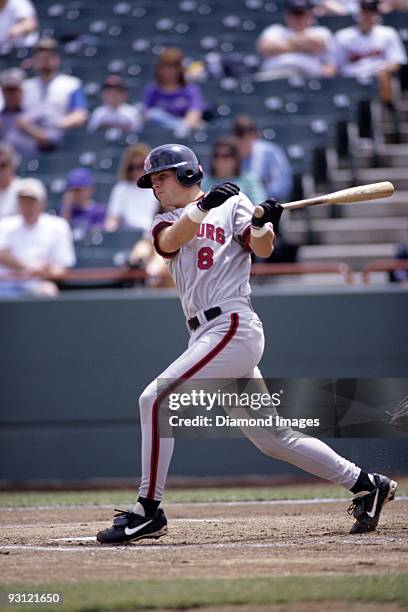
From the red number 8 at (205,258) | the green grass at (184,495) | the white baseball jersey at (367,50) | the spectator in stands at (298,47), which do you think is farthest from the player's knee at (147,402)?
the spectator in stands at (298,47)

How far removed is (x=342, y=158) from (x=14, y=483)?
14.2 feet

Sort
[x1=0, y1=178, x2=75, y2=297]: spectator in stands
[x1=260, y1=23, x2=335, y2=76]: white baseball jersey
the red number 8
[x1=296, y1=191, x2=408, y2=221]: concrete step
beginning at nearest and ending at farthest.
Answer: the red number 8 < [x1=0, y1=178, x2=75, y2=297]: spectator in stands < [x1=296, y1=191, x2=408, y2=221]: concrete step < [x1=260, y1=23, x2=335, y2=76]: white baseball jersey

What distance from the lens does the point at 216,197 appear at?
4641mm

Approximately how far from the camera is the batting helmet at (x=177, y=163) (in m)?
4.98

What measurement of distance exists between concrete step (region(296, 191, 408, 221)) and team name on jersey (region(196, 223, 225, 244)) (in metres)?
5.22

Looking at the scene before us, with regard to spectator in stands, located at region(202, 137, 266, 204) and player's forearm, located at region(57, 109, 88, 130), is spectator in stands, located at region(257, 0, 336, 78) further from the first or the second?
spectator in stands, located at region(202, 137, 266, 204)

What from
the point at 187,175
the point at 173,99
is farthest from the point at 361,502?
the point at 173,99

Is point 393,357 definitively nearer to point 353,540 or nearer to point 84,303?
point 84,303

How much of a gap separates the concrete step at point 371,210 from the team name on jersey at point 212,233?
522 centimetres

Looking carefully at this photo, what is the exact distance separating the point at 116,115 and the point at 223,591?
8.06m

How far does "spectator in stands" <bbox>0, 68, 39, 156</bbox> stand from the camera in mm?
10992

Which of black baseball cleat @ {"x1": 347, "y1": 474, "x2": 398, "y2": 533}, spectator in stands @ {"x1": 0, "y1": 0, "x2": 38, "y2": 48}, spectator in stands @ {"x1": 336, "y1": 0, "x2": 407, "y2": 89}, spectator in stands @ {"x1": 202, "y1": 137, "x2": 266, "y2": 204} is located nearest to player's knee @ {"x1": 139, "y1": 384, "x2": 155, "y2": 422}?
black baseball cleat @ {"x1": 347, "y1": 474, "x2": 398, "y2": 533}

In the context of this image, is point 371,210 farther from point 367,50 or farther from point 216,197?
point 216,197

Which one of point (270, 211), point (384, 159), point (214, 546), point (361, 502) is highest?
point (270, 211)
